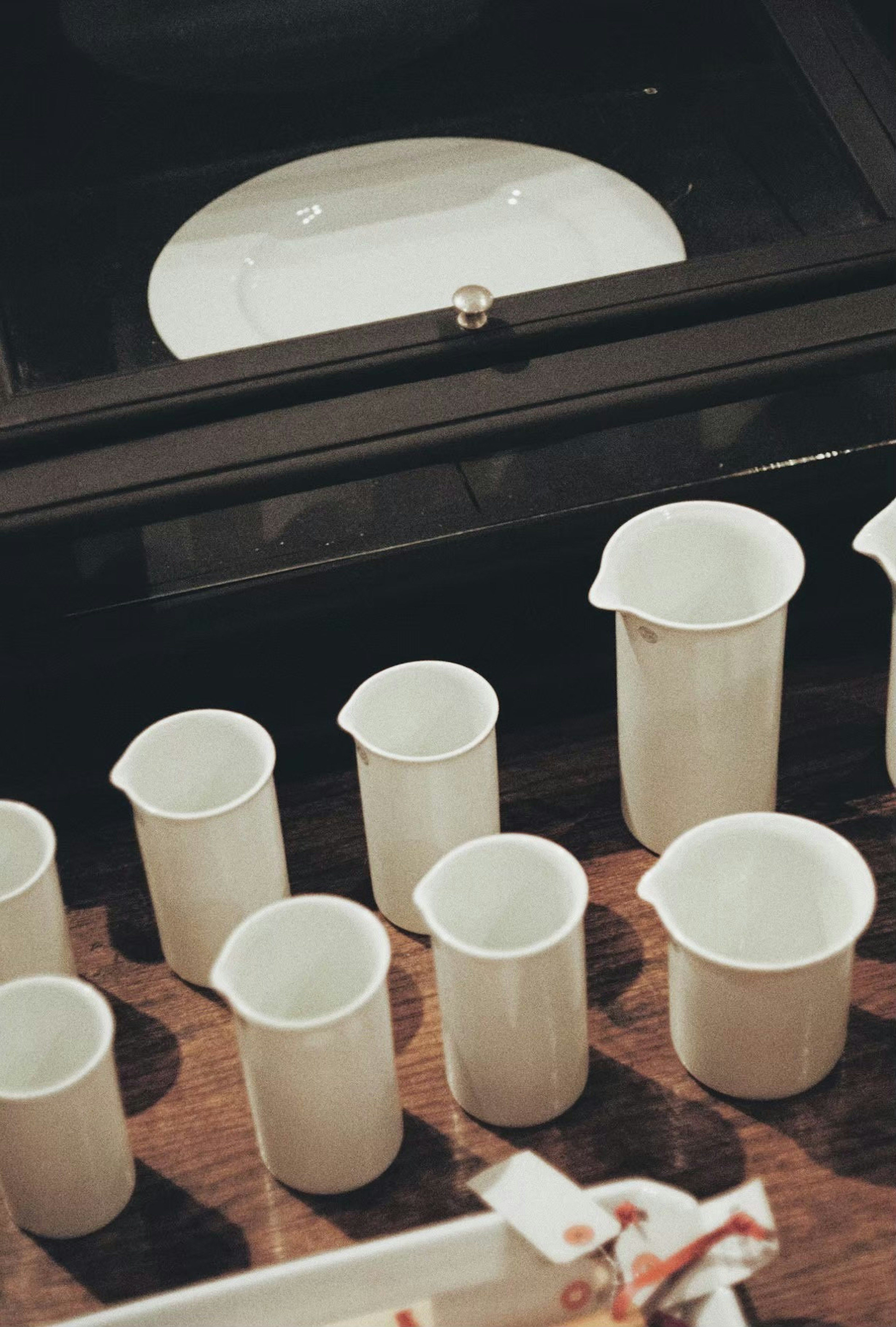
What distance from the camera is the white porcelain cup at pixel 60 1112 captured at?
0.71m

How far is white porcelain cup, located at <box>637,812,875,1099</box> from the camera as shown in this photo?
2.48ft

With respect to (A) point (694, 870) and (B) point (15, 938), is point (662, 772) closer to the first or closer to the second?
(A) point (694, 870)

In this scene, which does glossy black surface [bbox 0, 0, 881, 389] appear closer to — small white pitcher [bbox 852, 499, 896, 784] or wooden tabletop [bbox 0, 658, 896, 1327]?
small white pitcher [bbox 852, 499, 896, 784]

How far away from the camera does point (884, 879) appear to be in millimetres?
934

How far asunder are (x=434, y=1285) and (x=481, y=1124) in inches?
4.8

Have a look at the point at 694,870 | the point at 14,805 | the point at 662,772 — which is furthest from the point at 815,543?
the point at 14,805

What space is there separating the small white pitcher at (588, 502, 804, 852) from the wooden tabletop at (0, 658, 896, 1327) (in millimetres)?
63

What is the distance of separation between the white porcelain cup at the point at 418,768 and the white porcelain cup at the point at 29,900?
18 centimetres

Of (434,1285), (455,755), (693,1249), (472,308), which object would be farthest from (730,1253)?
(472,308)

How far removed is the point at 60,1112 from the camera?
710 mm

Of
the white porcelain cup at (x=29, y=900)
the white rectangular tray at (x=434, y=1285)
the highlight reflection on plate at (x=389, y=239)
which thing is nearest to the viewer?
the white rectangular tray at (x=434, y=1285)

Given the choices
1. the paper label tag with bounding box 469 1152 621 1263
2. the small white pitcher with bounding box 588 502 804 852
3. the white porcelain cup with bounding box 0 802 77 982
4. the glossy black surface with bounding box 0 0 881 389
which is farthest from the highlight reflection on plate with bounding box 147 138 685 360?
the paper label tag with bounding box 469 1152 621 1263

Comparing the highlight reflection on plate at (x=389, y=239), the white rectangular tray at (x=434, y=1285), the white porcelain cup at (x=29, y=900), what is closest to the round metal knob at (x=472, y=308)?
the highlight reflection on plate at (x=389, y=239)

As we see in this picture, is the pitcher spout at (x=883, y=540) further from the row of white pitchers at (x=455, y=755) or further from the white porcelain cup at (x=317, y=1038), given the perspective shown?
the white porcelain cup at (x=317, y=1038)
